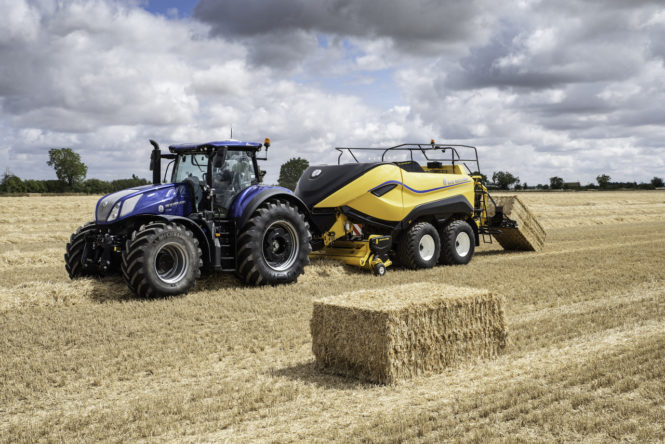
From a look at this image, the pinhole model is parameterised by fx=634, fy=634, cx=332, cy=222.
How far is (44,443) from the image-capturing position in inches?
162

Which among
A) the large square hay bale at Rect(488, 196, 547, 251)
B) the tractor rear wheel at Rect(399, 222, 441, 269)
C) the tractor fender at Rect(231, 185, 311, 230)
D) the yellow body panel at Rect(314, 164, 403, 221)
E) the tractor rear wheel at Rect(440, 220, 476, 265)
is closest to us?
the tractor fender at Rect(231, 185, 311, 230)

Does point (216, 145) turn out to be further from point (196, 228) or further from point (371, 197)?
point (371, 197)

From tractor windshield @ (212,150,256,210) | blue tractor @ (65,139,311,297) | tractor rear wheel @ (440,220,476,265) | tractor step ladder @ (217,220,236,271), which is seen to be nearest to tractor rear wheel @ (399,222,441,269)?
tractor rear wheel @ (440,220,476,265)

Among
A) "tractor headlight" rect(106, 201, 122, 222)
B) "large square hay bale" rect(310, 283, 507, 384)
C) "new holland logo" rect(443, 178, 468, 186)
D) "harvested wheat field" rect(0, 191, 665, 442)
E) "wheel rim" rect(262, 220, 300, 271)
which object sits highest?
"new holland logo" rect(443, 178, 468, 186)

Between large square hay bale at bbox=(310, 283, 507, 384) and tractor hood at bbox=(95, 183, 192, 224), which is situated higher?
tractor hood at bbox=(95, 183, 192, 224)

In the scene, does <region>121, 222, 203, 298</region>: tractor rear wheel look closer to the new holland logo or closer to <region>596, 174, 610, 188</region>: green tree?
the new holland logo

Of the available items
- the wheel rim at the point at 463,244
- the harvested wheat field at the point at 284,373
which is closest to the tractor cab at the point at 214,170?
the harvested wheat field at the point at 284,373

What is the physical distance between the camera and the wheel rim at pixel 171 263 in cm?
890

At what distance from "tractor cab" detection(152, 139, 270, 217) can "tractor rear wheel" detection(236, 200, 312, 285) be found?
55 cm

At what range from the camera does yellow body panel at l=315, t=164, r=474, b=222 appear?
1155cm

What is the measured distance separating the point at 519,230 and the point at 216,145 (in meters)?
7.97

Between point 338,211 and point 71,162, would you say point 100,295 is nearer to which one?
point 338,211

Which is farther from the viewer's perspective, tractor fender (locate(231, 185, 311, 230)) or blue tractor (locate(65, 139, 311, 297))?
tractor fender (locate(231, 185, 311, 230))

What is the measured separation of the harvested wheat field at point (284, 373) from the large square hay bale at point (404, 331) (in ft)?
0.44
